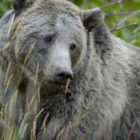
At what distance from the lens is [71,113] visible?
4758mm

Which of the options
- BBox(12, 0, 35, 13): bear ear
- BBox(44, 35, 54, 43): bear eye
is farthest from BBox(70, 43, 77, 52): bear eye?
BBox(12, 0, 35, 13): bear ear

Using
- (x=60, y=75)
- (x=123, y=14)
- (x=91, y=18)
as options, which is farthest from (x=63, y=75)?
(x=123, y=14)

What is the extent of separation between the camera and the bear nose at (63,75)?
4.11 m

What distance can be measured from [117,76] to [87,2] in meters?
2.74

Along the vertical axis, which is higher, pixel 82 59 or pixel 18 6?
pixel 18 6

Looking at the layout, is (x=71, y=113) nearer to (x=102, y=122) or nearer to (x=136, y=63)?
(x=102, y=122)

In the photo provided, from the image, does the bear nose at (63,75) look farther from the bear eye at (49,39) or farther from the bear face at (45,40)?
the bear eye at (49,39)

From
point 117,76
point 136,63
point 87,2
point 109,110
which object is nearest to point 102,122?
point 109,110

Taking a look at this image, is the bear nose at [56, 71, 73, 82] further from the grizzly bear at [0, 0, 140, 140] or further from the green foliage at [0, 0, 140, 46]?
the green foliage at [0, 0, 140, 46]

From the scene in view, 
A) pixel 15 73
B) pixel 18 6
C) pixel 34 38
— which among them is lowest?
pixel 15 73

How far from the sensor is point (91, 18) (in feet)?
16.5

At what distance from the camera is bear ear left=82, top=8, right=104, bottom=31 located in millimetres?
5027

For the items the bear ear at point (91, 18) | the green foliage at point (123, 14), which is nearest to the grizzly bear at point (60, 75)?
the bear ear at point (91, 18)

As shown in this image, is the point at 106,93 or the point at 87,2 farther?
the point at 87,2
